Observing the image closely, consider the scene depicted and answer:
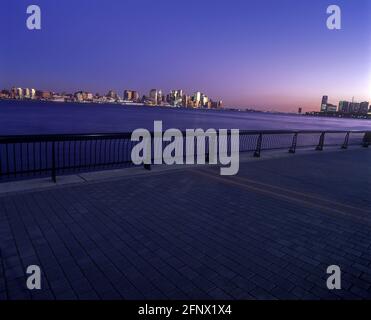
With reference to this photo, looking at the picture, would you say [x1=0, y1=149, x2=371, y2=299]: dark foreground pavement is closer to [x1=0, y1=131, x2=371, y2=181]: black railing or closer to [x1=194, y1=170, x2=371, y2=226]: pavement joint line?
[x1=194, y1=170, x2=371, y2=226]: pavement joint line

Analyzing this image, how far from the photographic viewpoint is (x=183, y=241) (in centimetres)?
442

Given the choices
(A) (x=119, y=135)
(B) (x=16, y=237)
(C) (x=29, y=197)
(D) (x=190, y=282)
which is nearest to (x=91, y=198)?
(C) (x=29, y=197)

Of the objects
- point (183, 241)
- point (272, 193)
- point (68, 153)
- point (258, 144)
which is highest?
point (258, 144)

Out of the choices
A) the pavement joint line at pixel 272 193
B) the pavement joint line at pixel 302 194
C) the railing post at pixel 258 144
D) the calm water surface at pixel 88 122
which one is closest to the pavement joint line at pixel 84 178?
the pavement joint line at pixel 272 193

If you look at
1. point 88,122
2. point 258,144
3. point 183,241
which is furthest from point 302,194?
point 88,122

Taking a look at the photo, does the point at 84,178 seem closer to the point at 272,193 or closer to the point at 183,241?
the point at 183,241

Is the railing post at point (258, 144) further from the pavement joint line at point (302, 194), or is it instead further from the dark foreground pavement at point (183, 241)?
the dark foreground pavement at point (183, 241)

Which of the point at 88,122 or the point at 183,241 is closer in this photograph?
the point at 183,241

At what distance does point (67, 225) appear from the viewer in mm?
4688

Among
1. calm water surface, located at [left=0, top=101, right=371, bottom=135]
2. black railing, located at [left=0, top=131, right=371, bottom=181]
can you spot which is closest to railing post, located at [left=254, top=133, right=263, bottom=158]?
black railing, located at [left=0, top=131, right=371, bottom=181]

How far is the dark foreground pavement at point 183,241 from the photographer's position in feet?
10.9
